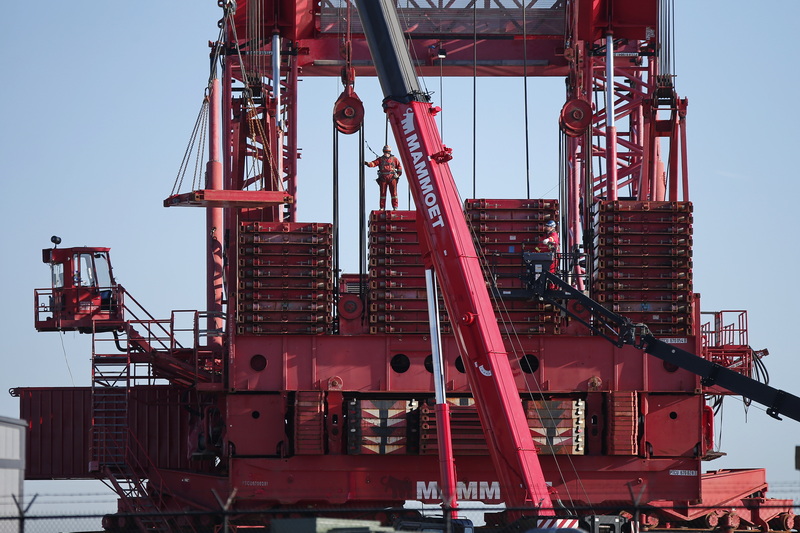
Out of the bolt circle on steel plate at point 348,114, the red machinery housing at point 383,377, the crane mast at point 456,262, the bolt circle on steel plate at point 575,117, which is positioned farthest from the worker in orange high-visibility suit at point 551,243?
the bolt circle on steel plate at point 348,114

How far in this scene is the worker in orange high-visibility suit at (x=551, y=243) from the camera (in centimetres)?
3391

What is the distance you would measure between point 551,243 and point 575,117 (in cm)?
564

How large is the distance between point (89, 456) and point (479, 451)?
10792 mm

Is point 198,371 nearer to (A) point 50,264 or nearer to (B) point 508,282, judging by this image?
(A) point 50,264

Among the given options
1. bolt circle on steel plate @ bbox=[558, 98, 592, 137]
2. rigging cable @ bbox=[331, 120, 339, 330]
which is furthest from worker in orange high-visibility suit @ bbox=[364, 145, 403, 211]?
bolt circle on steel plate @ bbox=[558, 98, 592, 137]

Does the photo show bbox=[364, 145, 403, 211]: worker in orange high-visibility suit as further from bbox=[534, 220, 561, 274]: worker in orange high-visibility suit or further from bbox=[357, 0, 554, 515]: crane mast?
bbox=[357, 0, 554, 515]: crane mast

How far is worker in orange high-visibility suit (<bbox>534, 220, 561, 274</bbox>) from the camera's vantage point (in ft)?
111

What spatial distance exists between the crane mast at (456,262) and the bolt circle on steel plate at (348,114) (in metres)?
7.53

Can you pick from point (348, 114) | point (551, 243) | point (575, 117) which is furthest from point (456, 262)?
point (575, 117)

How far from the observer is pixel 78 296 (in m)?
39.1

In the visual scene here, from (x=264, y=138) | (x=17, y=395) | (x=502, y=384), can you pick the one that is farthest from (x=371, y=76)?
(x=502, y=384)

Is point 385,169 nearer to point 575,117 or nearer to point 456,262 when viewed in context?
point 575,117

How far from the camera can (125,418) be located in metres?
37.4

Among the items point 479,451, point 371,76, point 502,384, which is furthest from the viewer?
point 371,76
